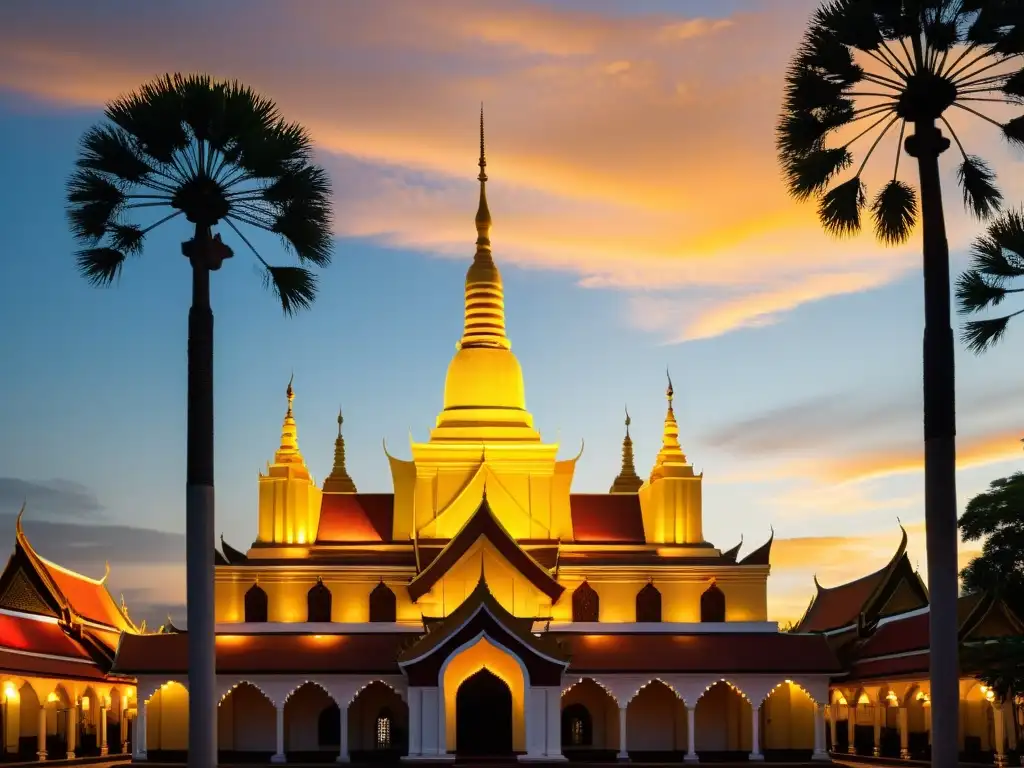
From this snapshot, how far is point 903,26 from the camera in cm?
2208

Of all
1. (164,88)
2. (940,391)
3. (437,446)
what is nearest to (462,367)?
(437,446)

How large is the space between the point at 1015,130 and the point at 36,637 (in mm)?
36447

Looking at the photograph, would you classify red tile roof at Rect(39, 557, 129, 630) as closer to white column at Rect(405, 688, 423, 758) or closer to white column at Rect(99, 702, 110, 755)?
white column at Rect(99, 702, 110, 755)

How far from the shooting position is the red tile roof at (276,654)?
4553cm

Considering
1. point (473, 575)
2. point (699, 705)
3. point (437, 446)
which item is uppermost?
point (437, 446)

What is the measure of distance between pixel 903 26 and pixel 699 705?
98.5 ft

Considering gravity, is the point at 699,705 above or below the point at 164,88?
below

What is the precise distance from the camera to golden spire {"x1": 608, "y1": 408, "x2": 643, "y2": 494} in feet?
238

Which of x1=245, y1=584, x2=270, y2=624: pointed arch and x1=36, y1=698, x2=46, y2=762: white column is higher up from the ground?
x1=245, y1=584, x2=270, y2=624: pointed arch

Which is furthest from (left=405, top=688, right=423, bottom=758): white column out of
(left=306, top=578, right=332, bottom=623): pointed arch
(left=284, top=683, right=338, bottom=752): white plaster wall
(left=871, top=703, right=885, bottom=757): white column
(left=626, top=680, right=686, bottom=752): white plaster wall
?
(left=871, top=703, right=885, bottom=757): white column

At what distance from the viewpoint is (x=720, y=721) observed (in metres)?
48.3

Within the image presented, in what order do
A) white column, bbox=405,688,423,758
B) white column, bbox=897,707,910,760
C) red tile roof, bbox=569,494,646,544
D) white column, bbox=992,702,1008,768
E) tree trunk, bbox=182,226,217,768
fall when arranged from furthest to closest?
1. red tile roof, bbox=569,494,646,544
2. white column, bbox=897,707,910,760
3. white column, bbox=405,688,423,758
4. white column, bbox=992,702,1008,768
5. tree trunk, bbox=182,226,217,768

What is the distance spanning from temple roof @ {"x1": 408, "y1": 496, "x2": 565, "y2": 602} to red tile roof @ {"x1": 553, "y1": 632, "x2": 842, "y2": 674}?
1805 millimetres

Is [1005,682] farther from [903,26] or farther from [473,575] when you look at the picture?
[473,575]
